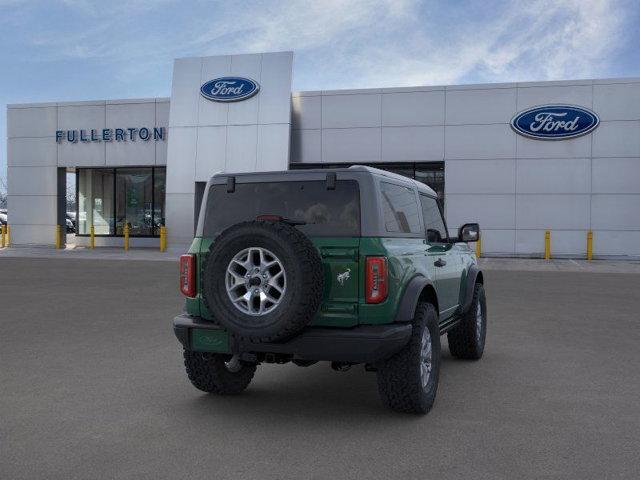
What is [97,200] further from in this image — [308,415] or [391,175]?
[308,415]

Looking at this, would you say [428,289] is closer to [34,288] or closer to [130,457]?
[130,457]

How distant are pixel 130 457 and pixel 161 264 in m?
17.0

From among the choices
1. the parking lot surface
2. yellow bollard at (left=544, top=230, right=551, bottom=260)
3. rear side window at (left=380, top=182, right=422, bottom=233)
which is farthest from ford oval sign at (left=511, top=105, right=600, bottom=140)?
rear side window at (left=380, top=182, right=422, bottom=233)

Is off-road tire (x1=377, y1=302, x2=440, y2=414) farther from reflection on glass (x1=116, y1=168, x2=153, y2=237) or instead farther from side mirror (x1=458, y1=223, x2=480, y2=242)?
reflection on glass (x1=116, y1=168, x2=153, y2=237)

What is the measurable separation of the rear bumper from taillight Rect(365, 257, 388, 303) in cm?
23

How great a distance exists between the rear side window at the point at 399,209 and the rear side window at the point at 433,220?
0.26m

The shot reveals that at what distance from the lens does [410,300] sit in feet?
16.2

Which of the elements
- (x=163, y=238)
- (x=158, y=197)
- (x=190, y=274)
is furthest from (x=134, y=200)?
(x=190, y=274)

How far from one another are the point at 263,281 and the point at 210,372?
1.21 meters

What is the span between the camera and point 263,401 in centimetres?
556

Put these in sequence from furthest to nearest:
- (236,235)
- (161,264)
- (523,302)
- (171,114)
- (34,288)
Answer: (171,114), (161,264), (34,288), (523,302), (236,235)

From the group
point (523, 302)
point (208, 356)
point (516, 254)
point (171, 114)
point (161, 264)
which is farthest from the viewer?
point (171, 114)

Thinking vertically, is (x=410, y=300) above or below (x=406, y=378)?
above

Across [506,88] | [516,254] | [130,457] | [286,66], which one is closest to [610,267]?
[516,254]
